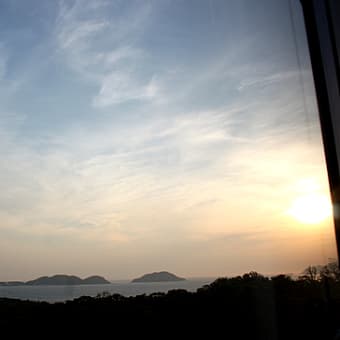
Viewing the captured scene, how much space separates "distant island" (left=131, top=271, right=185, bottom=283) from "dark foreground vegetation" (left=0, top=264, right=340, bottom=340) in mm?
98

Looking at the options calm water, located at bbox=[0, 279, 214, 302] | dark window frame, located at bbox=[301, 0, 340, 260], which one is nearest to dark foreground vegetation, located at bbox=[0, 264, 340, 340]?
calm water, located at bbox=[0, 279, 214, 302]

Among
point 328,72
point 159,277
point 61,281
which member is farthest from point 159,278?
point 328,72

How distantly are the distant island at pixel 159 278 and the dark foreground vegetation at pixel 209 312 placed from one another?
10 centimetres

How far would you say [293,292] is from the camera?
1409 millimetres

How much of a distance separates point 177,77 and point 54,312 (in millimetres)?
1057

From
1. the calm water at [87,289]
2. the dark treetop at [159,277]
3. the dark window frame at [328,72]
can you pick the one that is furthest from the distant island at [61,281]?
the dark window frame at [328,72]

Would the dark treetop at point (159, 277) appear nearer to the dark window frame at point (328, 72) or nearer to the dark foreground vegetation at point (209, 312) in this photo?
the dark foreground vegetation at point (209, 312)

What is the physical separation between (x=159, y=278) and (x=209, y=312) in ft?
0.72

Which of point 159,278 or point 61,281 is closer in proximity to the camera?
point 61,281

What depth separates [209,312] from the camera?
4.04ft

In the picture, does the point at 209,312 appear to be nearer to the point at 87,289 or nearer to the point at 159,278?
the point at 159,278

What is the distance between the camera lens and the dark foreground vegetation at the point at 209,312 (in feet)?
3.25

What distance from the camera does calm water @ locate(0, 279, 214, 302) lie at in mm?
1037

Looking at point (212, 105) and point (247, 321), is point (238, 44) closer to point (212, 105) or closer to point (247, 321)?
point (212, 105)
